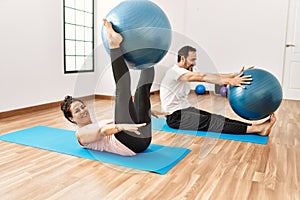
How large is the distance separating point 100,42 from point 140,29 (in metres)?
3.59

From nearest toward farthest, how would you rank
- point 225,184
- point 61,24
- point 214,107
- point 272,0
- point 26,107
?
point 225,184 → point 26,107 → point 61,24 → point 214,107 → point 272,0

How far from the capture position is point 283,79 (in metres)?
6.18

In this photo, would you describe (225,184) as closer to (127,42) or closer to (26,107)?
(127,42)

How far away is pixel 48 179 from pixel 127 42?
1.00m

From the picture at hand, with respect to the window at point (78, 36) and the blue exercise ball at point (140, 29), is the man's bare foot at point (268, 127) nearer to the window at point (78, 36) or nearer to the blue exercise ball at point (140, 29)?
the blue exercise ball at point (140, 29)

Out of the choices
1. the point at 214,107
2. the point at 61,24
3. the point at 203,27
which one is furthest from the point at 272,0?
the point at 61,24

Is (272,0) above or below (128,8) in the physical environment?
above

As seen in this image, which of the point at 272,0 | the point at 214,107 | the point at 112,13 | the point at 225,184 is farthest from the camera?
the point at 272,0

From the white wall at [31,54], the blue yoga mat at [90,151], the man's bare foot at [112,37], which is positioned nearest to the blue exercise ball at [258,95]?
the blue yoga mat at [90,151]

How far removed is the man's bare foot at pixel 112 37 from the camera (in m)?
1.98

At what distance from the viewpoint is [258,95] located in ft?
8.38

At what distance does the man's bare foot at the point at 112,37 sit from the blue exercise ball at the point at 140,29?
28 mm

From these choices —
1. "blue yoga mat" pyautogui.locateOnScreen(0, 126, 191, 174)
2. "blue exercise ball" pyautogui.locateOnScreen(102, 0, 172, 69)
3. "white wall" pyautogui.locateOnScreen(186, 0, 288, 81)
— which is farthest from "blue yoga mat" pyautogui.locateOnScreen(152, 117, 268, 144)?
"white wall" pyautogui.locateOnScreen(186, 0, 288, 81)

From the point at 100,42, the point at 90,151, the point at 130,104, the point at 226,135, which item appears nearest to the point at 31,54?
the point at 100,42
